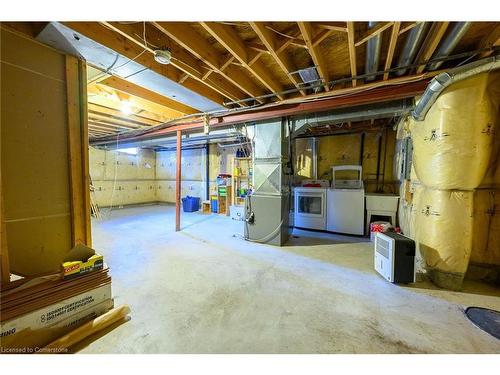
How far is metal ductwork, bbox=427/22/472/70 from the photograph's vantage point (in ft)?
5.24

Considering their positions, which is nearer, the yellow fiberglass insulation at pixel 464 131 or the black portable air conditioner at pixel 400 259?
the yellow fiberglass insulation at pixel 464 131

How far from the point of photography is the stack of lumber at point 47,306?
1.35m

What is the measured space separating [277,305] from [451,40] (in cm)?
289

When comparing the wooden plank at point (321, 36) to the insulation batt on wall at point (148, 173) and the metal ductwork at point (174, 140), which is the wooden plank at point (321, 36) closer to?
the metal ductwork at point (174, 140)

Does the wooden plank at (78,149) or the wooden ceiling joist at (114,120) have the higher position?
the wooden ceiling joist at (114,120)

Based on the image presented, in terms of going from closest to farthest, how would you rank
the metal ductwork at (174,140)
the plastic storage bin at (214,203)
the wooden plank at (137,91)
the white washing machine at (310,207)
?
the wooden plank at (137,91)
the white washing machine at (310,207)
the metal ductwork at (174,140)
the plastic storage bin at (214,203)

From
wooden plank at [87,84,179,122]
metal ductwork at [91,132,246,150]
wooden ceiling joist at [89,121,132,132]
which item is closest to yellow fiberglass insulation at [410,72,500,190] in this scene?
metal ductwork at [91,132,246,150]

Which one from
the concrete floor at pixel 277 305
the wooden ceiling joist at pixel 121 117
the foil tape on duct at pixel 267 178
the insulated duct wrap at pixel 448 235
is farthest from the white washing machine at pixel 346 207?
the wooden ceiling joist at pixel 121 117

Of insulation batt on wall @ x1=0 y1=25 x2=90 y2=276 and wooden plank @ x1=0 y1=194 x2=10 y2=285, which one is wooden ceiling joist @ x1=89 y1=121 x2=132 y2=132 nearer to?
insulation batt on wall @ x1=0 y1=25 x2=90 y2=276

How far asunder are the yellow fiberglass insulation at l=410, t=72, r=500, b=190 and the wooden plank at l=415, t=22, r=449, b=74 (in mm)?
397

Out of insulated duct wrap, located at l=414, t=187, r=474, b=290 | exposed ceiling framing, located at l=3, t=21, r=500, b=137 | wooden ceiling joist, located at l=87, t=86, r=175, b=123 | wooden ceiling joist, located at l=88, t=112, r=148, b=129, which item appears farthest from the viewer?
wooden ceiling joist, located at l=88, t=112, r=148, b=129

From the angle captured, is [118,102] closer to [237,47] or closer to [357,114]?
[237,47]

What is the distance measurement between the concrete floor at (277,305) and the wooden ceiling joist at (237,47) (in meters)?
2.45

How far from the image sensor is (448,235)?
217 cm
